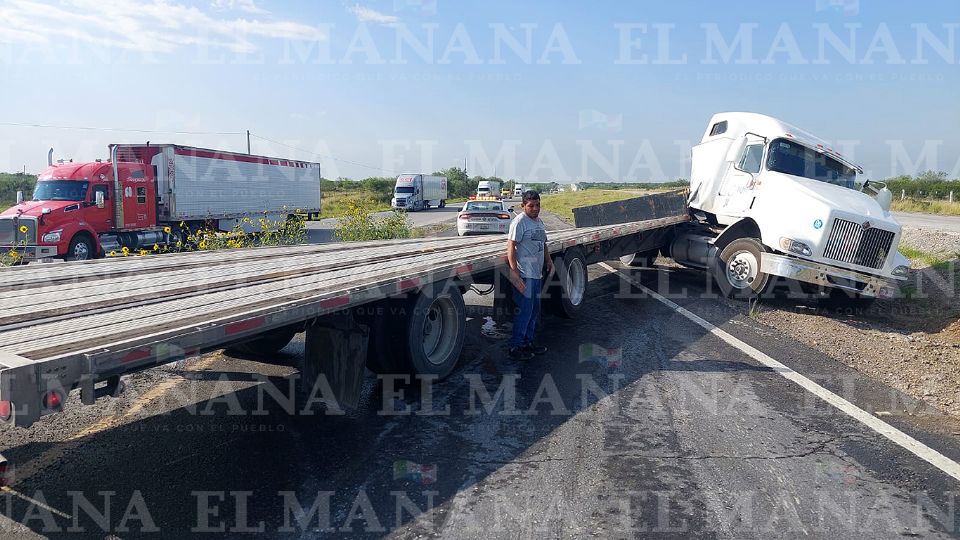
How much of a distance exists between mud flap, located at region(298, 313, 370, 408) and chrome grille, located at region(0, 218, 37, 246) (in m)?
14.0

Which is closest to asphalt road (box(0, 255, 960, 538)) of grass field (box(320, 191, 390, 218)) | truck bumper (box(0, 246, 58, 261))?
truck bumper (box(0, 246, 58, 261))

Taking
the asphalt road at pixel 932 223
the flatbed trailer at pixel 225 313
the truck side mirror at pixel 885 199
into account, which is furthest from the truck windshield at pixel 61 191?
the asphalt road at pixel 932 223

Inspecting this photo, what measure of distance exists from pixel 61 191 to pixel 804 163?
57.6 feet

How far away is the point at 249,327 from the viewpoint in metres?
3.67

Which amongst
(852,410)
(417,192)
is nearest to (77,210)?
(852,410)

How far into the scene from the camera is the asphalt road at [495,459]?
354 cm

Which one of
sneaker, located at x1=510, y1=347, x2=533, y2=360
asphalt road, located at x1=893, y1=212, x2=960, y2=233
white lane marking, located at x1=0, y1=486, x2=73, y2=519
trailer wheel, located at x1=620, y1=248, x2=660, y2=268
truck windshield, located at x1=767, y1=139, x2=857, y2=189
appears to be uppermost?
truck windshield, located at x1=767, y1=139, x2=857, y2=189

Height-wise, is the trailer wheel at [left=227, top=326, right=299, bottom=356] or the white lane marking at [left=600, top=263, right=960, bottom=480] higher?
the trailer wheel at [left=227, top=326, right=299, bottom=356]

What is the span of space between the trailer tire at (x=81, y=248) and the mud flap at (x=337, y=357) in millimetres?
13966

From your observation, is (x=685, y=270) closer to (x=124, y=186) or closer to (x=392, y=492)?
(x=392, y=492)

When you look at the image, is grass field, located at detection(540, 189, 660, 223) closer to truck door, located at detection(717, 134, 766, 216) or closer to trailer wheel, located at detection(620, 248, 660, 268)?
trailer wheel, located at detection(620, 248, 660, 268)

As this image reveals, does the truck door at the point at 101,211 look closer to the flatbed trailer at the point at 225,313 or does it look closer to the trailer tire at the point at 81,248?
the trailer tire at the point at 81,248

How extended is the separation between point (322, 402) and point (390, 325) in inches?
33.6

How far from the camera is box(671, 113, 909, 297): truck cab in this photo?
9477 mm
